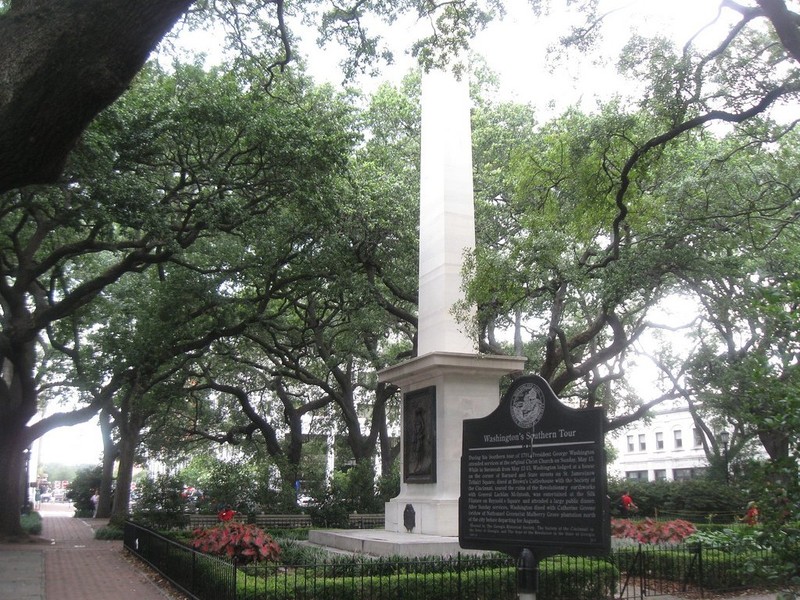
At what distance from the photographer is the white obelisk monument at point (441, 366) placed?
43.6ft

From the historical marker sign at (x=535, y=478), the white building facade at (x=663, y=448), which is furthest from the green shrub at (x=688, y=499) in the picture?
the white building facade at (x=663, y=448)

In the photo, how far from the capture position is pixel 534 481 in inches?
232

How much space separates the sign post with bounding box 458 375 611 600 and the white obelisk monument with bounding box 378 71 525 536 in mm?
6616

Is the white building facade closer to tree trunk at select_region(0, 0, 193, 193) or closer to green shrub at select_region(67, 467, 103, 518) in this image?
green shrub at select_region(67, 467, 103, 518)

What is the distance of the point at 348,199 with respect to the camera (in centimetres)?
1881

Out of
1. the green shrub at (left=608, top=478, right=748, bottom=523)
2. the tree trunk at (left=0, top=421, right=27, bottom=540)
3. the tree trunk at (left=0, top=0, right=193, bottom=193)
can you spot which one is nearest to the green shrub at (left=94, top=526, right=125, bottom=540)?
the tree trunk at (left=0, top=421, right=27, bottom=540)

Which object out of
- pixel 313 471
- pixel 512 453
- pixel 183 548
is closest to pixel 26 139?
pixel 512 453

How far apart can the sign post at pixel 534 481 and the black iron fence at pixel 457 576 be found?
9.93 ft

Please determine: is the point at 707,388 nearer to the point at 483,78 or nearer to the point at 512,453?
the point at 483,78

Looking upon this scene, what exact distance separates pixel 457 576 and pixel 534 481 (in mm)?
4245

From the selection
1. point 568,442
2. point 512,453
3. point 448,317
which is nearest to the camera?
point 568,442

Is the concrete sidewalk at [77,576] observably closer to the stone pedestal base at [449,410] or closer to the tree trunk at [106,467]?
the stone pedestal base at [449,410]

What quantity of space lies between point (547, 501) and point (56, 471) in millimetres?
218380

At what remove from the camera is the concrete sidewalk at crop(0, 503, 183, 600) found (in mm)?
11727
